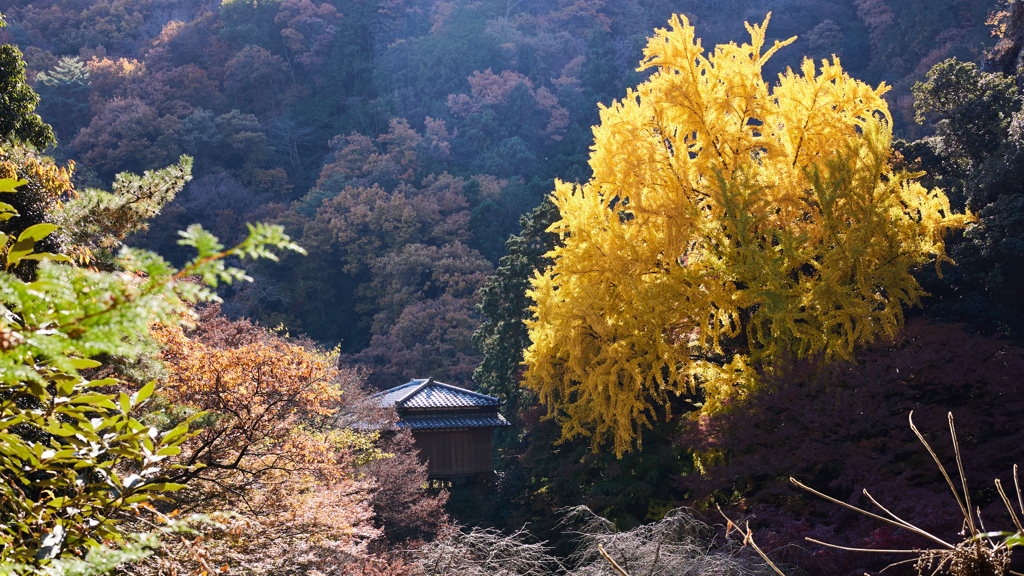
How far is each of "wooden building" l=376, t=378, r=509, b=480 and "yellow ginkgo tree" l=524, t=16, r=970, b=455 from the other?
14.9 ft

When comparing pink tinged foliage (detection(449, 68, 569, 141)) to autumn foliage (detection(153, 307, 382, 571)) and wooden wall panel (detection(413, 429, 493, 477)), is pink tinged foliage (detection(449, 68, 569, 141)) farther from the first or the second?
autumn foliage (detection(153, 307, 382, 571))

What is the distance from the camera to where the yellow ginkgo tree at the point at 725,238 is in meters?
7.92

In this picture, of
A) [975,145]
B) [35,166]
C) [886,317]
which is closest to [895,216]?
[886,317]

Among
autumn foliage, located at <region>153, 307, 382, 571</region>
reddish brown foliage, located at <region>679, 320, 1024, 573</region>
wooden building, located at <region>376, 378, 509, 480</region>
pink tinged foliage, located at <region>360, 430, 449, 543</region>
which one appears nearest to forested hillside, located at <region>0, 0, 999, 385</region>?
wooden building, located at <region>376, 378, 509, 480</region>

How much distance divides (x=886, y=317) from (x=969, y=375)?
151 centimetres

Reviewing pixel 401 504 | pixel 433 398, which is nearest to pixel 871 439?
pixel 401 504

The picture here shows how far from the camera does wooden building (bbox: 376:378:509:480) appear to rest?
1423 cm

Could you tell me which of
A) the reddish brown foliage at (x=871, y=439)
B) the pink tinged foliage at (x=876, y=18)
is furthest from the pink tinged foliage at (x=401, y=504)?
the pink tinged foliage at (x=876, y=18)

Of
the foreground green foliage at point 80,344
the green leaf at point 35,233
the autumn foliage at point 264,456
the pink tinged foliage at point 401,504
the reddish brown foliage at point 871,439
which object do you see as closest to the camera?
the foreground green foliage at point 80,344

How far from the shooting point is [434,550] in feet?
22.3

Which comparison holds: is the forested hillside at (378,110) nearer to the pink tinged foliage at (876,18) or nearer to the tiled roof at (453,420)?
the pink tinged foliage at (876,18)

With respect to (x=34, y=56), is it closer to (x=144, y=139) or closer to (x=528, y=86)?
(x=144, y=139)

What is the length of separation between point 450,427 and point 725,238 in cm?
803

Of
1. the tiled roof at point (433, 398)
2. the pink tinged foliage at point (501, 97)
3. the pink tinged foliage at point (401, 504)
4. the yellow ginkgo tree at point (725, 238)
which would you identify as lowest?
the pink tinged foliage at point (401, 504)
